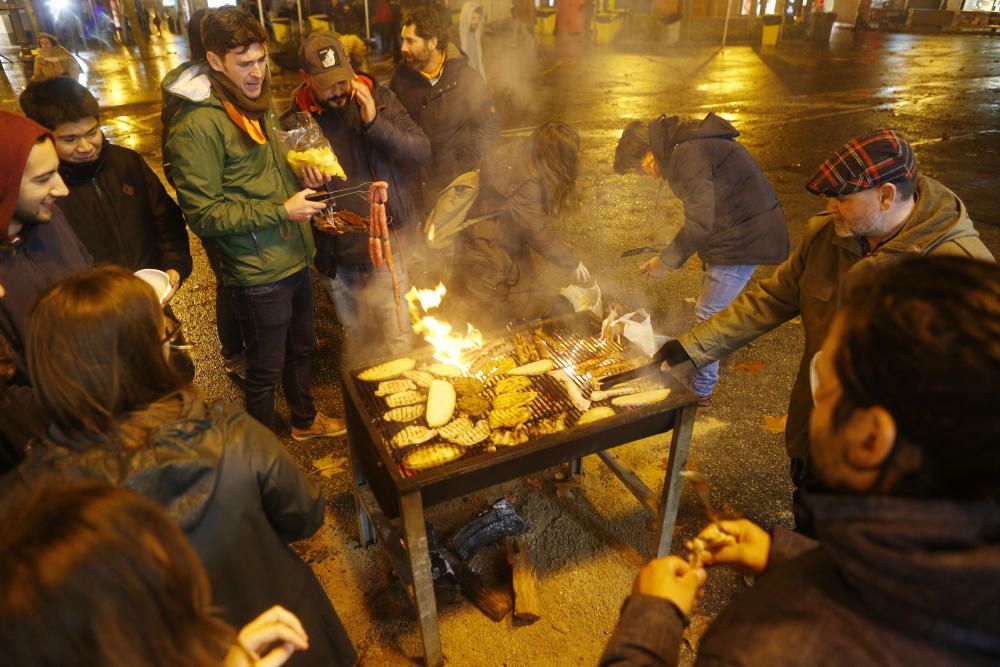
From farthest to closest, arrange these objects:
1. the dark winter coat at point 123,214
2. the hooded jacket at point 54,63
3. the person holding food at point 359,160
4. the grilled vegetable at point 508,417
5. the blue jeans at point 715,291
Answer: the hooded jacket at point 54,63 < the blue jeans at point 715,291 < the person holding food at point 359,160 < the dark winter coat at point 123,214 < the grilled vegetable at point 508,417

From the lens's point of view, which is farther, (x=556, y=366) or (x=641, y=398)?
(x=556, y=366)

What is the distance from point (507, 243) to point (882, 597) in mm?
3717

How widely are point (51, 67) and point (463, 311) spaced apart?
26.4 ft

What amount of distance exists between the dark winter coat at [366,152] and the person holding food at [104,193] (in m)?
1.00

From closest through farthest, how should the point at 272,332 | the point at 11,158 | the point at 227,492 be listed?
1. the point at 227,492
2. the point at 11,158
3. the point at 272,332

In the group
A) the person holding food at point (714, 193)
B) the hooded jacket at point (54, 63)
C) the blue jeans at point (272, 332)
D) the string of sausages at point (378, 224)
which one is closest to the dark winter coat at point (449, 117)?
the string of sausages at point (378, 224)

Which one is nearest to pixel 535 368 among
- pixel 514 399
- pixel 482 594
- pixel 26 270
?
pixel 514 399

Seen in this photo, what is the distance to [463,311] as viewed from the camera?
15.3 ft

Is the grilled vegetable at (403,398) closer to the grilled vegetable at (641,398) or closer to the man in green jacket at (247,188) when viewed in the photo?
the grilled vegetable at (641,398)

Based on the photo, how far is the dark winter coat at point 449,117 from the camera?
5113 mm

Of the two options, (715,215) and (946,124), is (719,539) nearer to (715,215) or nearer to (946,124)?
(715,215)

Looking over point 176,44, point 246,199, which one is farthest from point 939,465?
point 176,44

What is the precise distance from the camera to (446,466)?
8.37 ft

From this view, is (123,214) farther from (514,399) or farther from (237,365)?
(514,399)
